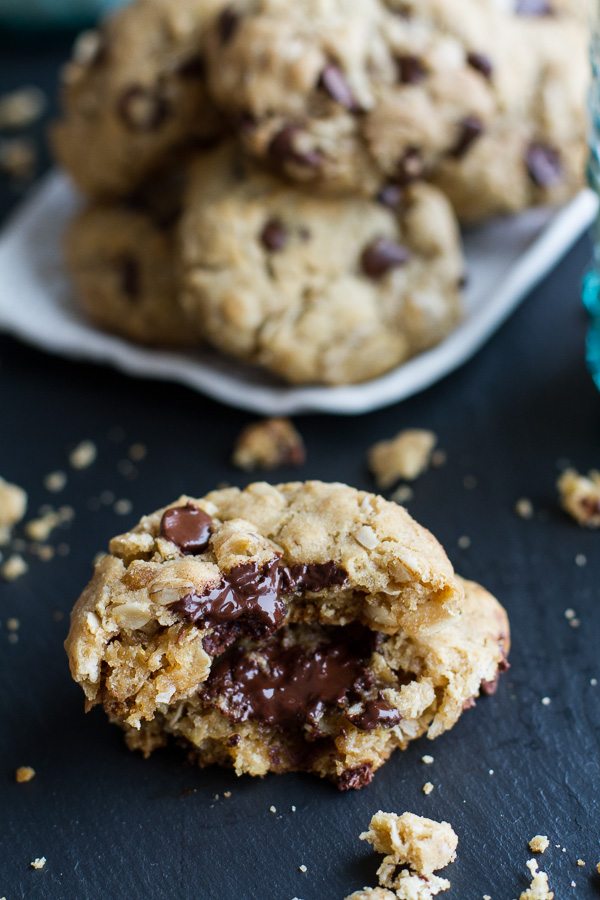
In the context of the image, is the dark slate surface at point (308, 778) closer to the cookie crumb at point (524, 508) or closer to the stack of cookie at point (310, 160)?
the cookie crumb at point (524, 508)

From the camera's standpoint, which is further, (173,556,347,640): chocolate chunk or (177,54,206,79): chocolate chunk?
(177,54,206,79): chocolate chunk

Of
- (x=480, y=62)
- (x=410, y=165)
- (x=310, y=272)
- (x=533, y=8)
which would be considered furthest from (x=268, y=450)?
(x=533, y=8)

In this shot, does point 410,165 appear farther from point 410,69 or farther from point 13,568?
point 13,568

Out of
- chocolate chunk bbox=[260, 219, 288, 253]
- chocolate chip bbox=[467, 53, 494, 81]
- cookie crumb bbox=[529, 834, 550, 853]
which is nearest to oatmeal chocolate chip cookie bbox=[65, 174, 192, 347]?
chocolate chunk bbox=[260, 219, 288, 253]

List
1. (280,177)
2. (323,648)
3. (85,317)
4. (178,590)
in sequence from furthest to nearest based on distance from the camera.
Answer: (85,317)
(280,177)
(323,648)
(178,590)

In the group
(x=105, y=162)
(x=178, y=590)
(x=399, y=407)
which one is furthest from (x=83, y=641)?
(x=105, y=162)

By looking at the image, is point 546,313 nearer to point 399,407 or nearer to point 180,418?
point 399,407

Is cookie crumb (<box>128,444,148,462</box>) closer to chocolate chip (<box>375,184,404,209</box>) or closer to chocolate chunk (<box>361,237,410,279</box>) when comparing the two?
chocolate chunk (<box>361,237,410,279</box>)
